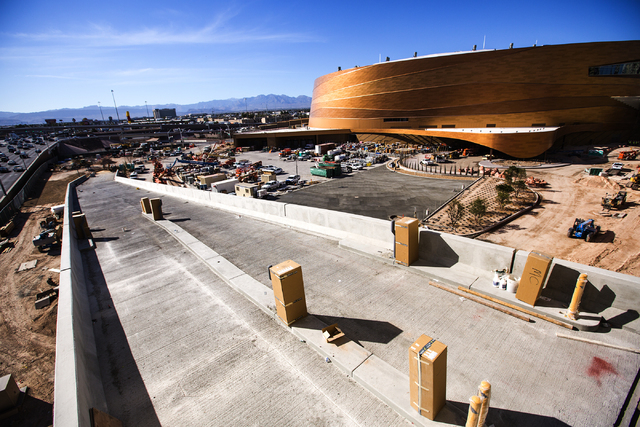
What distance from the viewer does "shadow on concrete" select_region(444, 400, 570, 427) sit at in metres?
4.39

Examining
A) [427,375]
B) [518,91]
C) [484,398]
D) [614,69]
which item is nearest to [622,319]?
[484,398]

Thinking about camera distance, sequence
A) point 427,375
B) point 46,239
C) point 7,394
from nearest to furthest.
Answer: point 427,375
point 7,394
point 46,239

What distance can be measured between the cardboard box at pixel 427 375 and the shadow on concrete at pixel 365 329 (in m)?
1.80

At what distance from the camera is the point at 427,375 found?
13.4 feet

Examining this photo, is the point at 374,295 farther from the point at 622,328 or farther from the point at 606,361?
the point at 622,328

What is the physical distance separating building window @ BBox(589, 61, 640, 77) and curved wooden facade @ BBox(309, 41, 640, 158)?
137mm

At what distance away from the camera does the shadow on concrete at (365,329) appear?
20.7 feet

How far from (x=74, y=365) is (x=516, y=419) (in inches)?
295

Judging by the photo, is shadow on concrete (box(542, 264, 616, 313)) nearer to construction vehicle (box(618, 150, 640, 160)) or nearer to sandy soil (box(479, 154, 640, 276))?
sandy soil (box(479, 154, 640, 276))

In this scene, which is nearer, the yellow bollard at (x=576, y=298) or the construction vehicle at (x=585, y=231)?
the yellow bollard at (x=576, y=298)

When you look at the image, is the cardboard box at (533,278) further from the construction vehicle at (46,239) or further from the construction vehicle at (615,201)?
the construction vehicle at (46,239)

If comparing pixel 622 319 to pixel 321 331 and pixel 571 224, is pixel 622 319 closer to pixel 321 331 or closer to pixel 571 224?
pixel 321 331

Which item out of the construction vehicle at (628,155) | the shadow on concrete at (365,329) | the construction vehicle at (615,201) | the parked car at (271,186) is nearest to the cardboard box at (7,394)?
the shadow on concrete at (365,329)

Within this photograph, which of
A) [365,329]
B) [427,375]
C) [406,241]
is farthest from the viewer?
[406,241]
